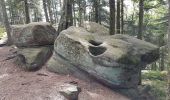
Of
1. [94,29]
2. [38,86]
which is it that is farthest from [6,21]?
[38,86]

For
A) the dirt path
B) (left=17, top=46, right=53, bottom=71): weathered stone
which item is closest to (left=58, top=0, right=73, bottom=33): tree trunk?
(left=17, top=46, right=53, bottom=71): weathered stone

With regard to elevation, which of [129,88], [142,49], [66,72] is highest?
[142,49]

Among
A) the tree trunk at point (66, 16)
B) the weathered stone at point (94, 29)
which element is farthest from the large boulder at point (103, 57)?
the tree trunk at point (66, 16)

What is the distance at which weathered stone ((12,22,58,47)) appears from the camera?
49.1ft

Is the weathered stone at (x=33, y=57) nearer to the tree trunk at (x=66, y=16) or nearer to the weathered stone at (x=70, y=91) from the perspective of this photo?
the tree trunk at (x=66, y=16)

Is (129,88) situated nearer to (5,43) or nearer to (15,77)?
(15,77)

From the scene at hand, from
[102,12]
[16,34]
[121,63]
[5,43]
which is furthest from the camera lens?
[102,12]

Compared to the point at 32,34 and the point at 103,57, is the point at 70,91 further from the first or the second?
the point at 32,34

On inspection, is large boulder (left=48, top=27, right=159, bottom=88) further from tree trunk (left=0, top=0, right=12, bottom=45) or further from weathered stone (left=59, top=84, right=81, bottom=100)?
tree trunk (left=0, top=0, right=12, bottom=45)

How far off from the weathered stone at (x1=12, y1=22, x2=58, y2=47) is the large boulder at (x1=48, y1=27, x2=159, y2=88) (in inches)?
54.3

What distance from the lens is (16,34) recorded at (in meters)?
15.5

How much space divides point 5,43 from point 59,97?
11.2 meters

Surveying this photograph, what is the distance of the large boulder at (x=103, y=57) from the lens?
12.5 meters

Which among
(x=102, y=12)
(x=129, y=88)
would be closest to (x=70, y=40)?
(x=129, y=88)
